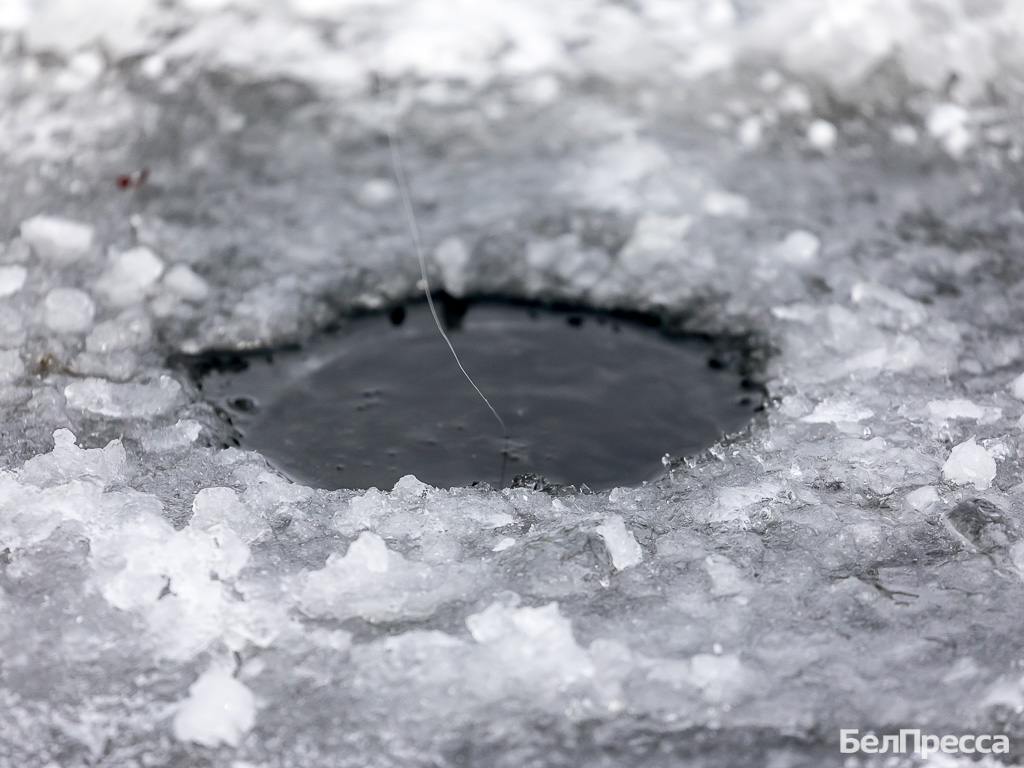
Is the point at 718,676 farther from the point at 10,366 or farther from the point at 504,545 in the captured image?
the point at 10,366

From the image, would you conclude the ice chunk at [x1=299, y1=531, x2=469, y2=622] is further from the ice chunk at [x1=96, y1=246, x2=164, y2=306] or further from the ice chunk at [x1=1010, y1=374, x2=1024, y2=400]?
the ice chunk at [x1=1010, y1=374, x2=1024, y2=400]

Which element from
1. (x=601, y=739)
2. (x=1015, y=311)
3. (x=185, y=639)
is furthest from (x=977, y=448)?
(x=185, y=639)

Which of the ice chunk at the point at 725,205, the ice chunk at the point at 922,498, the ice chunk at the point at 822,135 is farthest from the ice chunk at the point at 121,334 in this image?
the ice chunk at the point at 822,135

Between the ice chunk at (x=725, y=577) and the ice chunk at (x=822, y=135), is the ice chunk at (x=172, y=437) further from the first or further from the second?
the ice chunk at (x=822, y=135)

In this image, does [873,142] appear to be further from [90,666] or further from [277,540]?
[90,666]

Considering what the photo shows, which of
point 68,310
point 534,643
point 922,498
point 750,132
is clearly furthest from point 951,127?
point 68,310

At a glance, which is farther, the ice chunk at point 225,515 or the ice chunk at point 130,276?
the ice chunk at point 130,276
